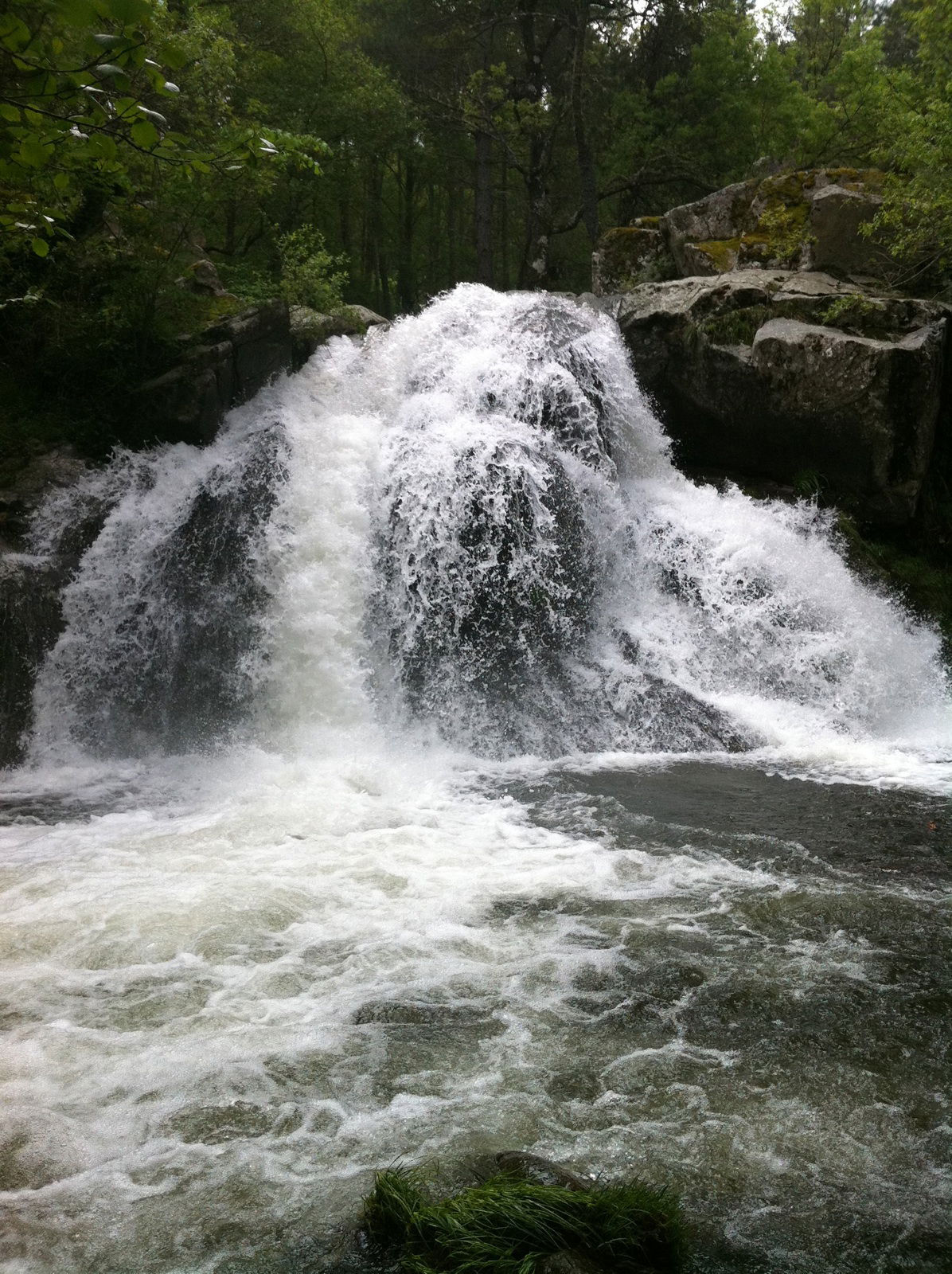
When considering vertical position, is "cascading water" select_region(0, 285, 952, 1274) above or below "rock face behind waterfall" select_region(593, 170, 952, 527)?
below

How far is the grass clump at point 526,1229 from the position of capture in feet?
9.20

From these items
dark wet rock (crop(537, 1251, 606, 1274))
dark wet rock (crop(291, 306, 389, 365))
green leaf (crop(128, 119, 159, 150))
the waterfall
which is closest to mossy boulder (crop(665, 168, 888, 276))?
→ the waterfall

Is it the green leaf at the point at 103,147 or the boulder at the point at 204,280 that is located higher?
the boulder at the point at 204,280

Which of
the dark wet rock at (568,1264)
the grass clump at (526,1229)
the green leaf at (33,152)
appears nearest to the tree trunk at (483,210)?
the green leaf at (33,152)

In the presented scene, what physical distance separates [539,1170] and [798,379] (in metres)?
10.3

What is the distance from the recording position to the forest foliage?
8.76m

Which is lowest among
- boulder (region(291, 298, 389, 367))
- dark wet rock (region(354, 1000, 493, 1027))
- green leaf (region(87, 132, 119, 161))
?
dark wet rock (region(354, 1000, 493, 1027))

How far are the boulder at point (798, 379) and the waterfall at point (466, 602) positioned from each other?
952 millimetres

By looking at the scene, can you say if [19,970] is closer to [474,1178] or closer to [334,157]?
[474,1178]

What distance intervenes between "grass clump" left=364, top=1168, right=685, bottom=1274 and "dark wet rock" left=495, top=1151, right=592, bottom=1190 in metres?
Answer: 0.03

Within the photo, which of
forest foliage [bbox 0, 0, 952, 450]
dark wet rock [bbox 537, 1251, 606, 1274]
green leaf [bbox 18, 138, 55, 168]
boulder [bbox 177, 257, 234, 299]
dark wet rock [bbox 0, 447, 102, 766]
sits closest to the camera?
dark wet rock [bbox 537, 1251, 606, 1274]

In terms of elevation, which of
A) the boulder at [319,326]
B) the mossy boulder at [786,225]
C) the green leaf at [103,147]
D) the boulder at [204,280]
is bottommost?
the green leaf at [103,147]

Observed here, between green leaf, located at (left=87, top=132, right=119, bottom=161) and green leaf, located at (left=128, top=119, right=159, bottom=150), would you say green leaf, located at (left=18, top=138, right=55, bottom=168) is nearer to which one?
green leaf, located at (left=87, top=132, right=119, bottom=161)

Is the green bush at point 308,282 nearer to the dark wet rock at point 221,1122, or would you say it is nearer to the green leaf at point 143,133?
the green leaf at point 143,133
